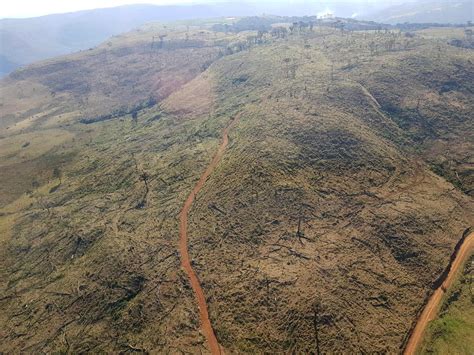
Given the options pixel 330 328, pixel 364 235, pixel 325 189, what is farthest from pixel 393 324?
pixel 325 189

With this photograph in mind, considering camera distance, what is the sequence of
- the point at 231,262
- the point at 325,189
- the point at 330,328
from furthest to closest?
the point at 325,189, the point at 231,262, the point at 330,328

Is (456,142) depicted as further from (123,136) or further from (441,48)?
(123,136)

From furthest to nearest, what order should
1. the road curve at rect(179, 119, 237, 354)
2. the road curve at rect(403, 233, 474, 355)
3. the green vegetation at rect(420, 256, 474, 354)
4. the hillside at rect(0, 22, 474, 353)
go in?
the hillside at rect(0, 22, 474, 353) → the road curve at rect(179, 119, 237, 354) → the road curve at rect(403, 233, 474, 355) → the green vegetation at rect(420, 256, 474, 354)

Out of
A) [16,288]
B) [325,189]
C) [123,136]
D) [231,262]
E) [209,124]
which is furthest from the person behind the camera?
[123,136]

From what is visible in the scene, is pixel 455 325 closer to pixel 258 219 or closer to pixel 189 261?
pixel 258 219

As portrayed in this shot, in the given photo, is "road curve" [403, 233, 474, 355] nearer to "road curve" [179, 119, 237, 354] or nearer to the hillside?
the hillside

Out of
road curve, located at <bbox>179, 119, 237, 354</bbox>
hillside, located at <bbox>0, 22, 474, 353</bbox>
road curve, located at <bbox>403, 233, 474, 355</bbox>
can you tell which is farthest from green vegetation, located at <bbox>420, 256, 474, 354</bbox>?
road curve, located at <bbox>179, 119, 237, 354</bbox>

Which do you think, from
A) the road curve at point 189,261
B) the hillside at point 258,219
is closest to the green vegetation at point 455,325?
the hillside at point 258,219
